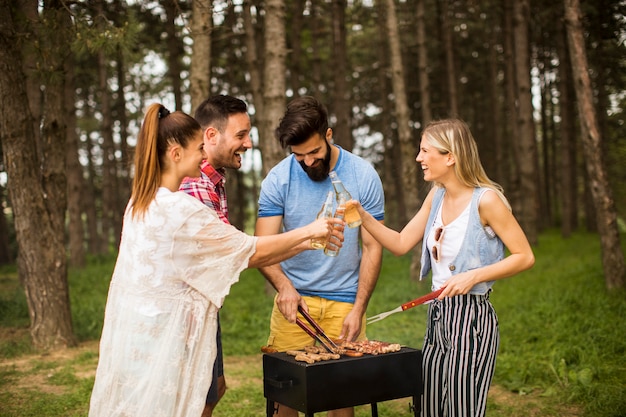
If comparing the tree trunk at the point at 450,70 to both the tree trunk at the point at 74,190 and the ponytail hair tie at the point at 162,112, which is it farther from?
the ponytail hair tie at the point at 162,112

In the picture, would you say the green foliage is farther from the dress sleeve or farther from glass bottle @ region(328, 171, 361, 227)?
the dress sleeve

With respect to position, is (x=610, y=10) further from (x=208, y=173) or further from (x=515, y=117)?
(x=208, y=173)

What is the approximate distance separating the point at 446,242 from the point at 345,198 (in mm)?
696

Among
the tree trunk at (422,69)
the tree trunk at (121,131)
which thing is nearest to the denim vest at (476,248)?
the tree trunk at (121,131)

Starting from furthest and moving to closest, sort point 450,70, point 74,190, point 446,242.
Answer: point 450,70 < point 74,190 < point 446,242

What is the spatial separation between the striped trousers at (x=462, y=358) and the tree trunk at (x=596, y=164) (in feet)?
22.5

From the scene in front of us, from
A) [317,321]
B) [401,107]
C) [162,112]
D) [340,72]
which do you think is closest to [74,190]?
[340,72]

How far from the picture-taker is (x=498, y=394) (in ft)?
24.7

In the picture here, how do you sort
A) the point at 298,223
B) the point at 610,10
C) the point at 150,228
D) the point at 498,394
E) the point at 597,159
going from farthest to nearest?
1. the point at 610,10
2. the point at 597,159
3. the point at 498,394
4. the point at 298,223
5. the point at 150,228

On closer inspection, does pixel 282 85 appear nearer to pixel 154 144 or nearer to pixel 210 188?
pixel 210 188

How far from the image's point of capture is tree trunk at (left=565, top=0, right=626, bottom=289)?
34.5ft

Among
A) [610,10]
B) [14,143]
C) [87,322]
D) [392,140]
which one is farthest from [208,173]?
[392,140]

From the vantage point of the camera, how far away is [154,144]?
371 centimetres

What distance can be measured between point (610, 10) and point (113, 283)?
786 inches
